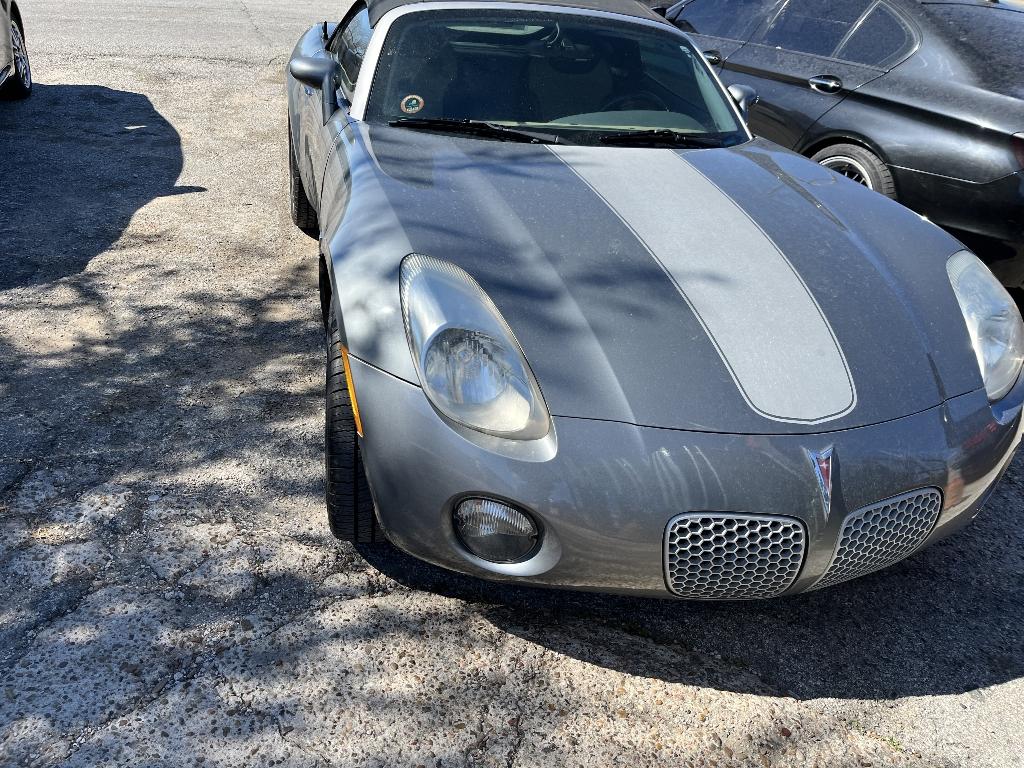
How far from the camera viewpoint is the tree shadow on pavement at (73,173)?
15.8 feet

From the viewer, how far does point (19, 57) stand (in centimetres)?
752

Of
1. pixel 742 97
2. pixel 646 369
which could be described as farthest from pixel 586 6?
pixel 646 369

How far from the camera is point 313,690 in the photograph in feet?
7.68

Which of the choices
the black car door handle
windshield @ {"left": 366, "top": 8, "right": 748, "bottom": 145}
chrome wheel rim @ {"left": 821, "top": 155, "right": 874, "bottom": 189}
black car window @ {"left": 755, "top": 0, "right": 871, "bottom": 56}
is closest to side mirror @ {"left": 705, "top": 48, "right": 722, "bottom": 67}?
black car window @ {"left": 755, "top": 0, "right": 871, "bottom": 56}

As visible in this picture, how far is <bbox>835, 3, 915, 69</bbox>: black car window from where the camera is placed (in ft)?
16.8

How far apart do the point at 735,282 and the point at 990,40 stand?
3.24 meters

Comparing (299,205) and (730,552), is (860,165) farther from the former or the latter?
(730,552)

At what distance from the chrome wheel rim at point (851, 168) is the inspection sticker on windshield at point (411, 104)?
8.01 ft

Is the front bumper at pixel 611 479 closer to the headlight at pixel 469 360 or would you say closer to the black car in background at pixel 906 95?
the headlight at pixel 469 360

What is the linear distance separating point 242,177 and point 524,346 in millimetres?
4327

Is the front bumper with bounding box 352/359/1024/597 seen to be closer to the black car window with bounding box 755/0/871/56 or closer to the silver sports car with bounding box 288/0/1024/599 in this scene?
the silver sports car with bounding box 288/0/1024/599

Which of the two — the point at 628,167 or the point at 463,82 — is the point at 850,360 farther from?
the point at 463,82

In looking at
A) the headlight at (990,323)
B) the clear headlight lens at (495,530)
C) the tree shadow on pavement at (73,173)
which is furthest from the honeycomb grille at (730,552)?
the tree shadow on pavement at (73,173)

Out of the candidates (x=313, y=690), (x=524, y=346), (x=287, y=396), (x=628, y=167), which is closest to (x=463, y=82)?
(x=628, y=167)
